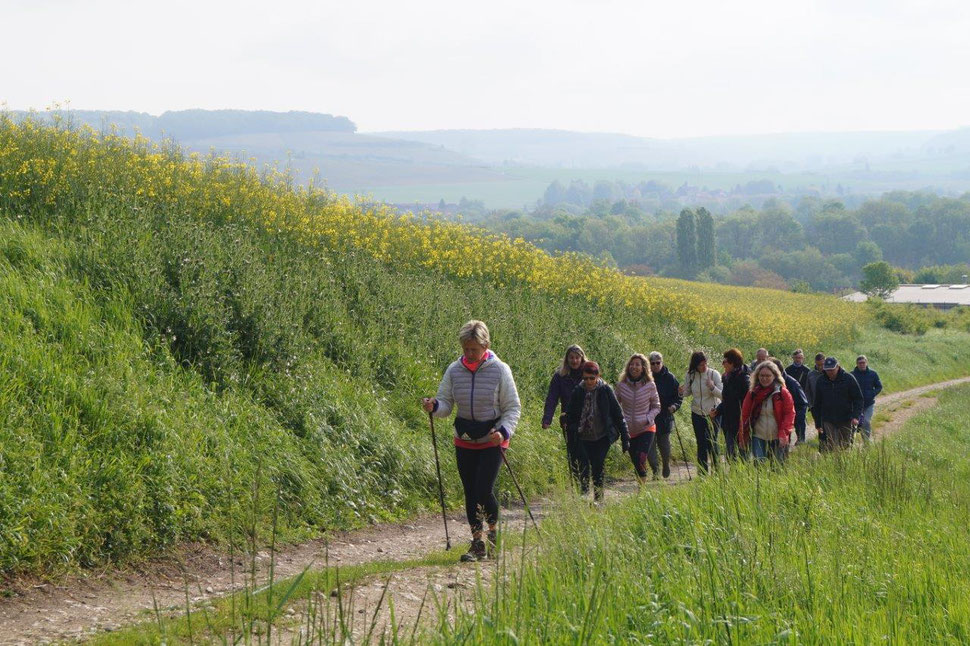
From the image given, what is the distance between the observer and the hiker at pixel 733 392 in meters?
12.3

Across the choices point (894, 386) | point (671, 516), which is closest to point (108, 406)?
point (671, 516)

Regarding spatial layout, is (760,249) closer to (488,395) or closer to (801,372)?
(801,372)

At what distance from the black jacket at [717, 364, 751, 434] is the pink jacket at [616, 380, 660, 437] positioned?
957 millimetres

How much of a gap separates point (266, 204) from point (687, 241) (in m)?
144

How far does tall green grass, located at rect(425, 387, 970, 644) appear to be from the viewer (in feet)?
16.4

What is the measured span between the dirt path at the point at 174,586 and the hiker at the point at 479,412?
65cm

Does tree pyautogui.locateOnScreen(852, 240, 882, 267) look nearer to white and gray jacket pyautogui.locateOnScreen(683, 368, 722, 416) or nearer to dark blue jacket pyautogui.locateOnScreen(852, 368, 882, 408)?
dark blue jacket pyautogui.locateOnScreen(852, 368, 882, 408)

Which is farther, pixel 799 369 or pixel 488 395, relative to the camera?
pixel 799 369

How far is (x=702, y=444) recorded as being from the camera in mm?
13312

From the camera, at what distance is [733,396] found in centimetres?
1246

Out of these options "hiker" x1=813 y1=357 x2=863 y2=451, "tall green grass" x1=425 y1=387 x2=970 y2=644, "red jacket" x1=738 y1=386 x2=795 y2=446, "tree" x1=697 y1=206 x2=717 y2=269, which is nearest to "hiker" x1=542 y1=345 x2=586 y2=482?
"red jacket" x1=738 y1=386 x2=795 y2=446

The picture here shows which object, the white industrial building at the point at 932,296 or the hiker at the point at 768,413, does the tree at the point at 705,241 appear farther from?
the hiker at the point at 768,413

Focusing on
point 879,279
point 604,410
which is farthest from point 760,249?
point 604,410

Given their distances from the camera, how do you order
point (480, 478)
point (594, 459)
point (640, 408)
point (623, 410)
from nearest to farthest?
point (480, 478)
point (594, 459)
point (640, 408)
point (623, 410)
